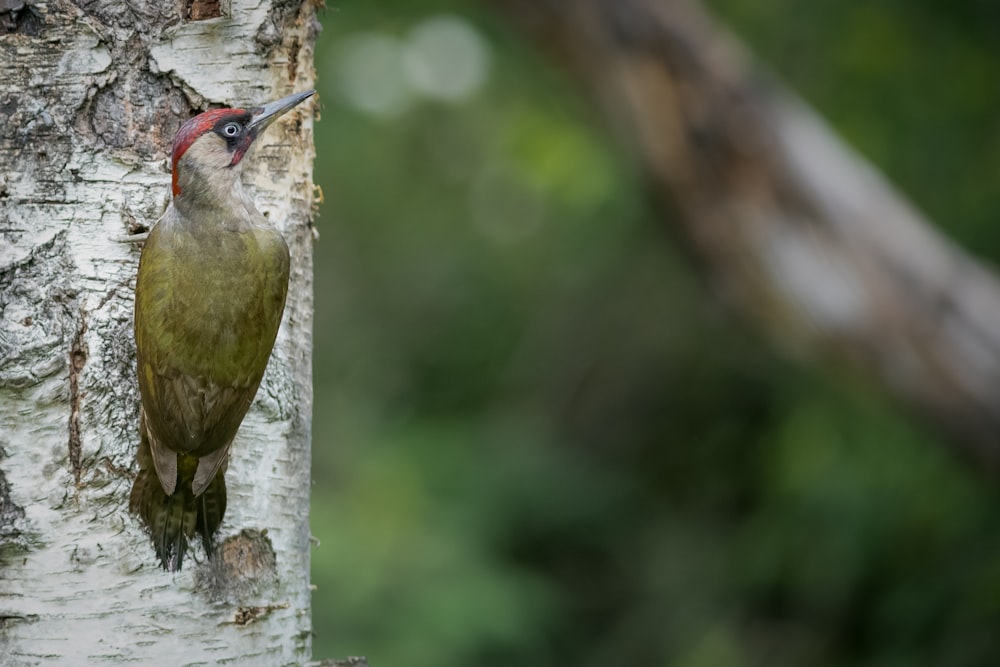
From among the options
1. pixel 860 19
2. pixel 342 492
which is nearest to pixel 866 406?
pixel 860 19

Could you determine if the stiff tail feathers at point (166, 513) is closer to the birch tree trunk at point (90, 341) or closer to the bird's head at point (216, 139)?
the birch tree trunk at point (90, 341)

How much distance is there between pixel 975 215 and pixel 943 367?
51.0 inches

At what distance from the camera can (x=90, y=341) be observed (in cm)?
205

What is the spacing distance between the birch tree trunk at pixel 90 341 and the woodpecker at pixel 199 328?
5 centimetres

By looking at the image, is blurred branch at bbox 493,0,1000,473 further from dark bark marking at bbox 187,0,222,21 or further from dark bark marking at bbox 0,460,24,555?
dark bark marking at bbox 0,460,24,555

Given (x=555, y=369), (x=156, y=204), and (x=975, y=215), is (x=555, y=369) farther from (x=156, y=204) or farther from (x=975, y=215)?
(x=156, y=204)

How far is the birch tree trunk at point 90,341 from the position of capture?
79.6 inches

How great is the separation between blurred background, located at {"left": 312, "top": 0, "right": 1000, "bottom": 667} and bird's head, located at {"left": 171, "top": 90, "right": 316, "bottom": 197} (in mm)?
3301

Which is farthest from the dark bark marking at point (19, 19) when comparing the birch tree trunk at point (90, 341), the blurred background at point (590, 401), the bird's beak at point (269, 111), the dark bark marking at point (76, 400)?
the blurred background at point (590, 401)

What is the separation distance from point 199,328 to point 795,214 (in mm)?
3395

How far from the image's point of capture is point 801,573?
19.5 feet

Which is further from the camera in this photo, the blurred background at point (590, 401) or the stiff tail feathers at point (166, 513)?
the blurred background at point (590, 401)

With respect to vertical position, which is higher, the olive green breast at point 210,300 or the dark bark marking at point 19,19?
the dark bark marking at point 19,19

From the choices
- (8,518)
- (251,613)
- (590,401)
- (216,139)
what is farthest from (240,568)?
(590,401)
